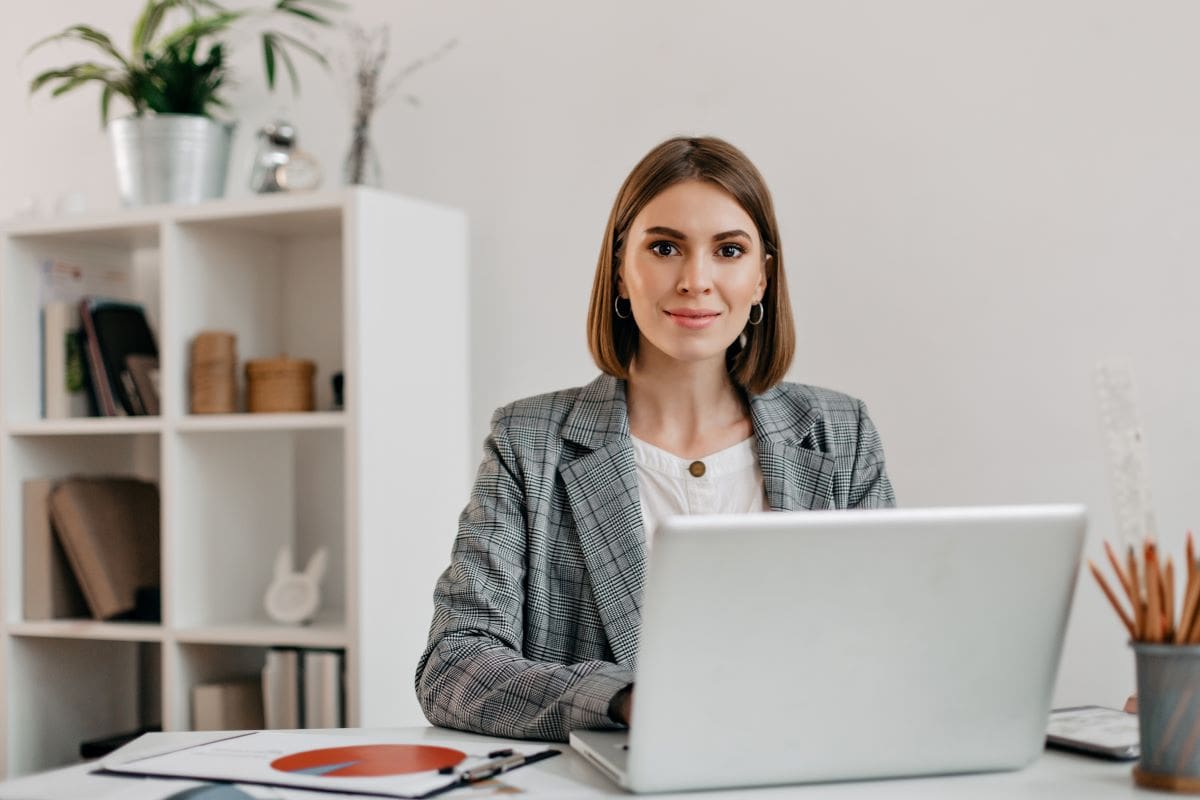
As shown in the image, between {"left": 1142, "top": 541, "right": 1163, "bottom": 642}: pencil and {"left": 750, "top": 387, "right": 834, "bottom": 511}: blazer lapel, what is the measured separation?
727 mm

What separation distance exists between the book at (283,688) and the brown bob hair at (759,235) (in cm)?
120

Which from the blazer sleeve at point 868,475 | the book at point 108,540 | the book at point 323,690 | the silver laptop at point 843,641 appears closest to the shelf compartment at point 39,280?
the book at point 108,540

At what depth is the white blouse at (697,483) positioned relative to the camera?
68.1 inches

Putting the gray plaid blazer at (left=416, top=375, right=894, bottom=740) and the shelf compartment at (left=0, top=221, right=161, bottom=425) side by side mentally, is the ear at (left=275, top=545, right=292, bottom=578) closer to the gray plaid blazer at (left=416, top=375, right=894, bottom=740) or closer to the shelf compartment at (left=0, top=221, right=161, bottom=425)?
the shelf compartment at (left=0, top=221, right=161, bottom=425)

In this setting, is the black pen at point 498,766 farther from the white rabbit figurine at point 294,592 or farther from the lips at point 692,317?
the white rabbit figurine at point 294,592

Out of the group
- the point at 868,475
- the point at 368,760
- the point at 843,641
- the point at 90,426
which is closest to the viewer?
the point at 843,641

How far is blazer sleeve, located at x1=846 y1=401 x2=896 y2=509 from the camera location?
1743 mm

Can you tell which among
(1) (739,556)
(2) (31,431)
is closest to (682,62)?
(2) (31,431)

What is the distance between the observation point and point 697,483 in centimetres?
174

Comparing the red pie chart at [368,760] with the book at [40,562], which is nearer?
the red pie chart at [368,760]

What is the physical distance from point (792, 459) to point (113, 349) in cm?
183

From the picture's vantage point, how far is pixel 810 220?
8.20ft

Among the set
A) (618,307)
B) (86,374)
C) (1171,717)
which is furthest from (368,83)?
(1171,717)

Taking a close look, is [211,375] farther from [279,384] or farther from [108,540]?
[108,540]
